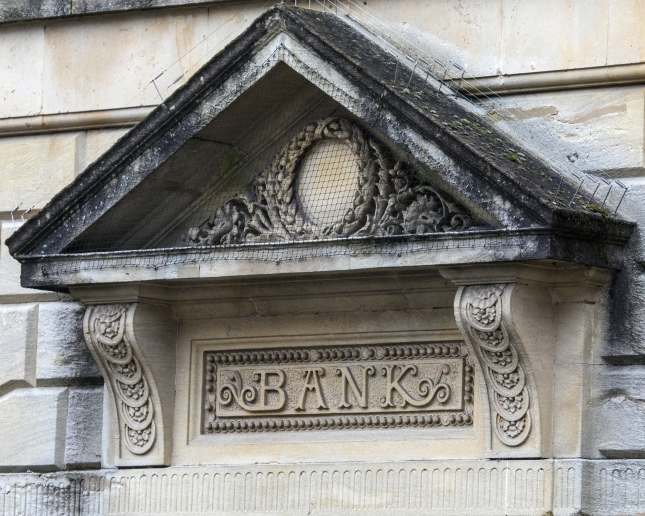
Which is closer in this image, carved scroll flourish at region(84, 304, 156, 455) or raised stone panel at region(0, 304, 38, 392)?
carved scroll flourish at region(84, 304, 156, 455)

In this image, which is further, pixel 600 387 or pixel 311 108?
pixel 311 108

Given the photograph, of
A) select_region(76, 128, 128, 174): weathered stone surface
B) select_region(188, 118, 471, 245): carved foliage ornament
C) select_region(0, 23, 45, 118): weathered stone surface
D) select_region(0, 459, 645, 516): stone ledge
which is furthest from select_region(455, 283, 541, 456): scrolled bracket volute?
select_region(0, 23, 45, 118): weathered stone surface

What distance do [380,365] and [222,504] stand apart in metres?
1.07

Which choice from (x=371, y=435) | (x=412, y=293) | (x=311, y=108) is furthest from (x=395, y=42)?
(x=371, y=435)

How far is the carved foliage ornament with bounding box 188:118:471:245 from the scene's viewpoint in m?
9.88

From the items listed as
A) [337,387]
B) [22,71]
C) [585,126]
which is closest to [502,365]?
[337,387]

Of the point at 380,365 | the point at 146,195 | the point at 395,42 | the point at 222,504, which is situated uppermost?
the point at 395,42

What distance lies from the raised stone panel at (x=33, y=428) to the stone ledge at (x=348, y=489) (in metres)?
0.09

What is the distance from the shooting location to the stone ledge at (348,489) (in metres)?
9.62

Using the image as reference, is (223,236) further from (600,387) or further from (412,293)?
(600,387)

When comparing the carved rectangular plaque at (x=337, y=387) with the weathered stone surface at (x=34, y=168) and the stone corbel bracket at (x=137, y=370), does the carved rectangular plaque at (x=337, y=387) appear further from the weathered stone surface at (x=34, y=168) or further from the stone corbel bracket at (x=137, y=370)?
the weathered stone surface at (x=34, y=168)

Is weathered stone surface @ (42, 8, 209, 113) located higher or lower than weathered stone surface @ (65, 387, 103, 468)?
higher

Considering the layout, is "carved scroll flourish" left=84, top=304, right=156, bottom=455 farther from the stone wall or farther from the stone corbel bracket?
the stone wall

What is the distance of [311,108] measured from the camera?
1039cm
